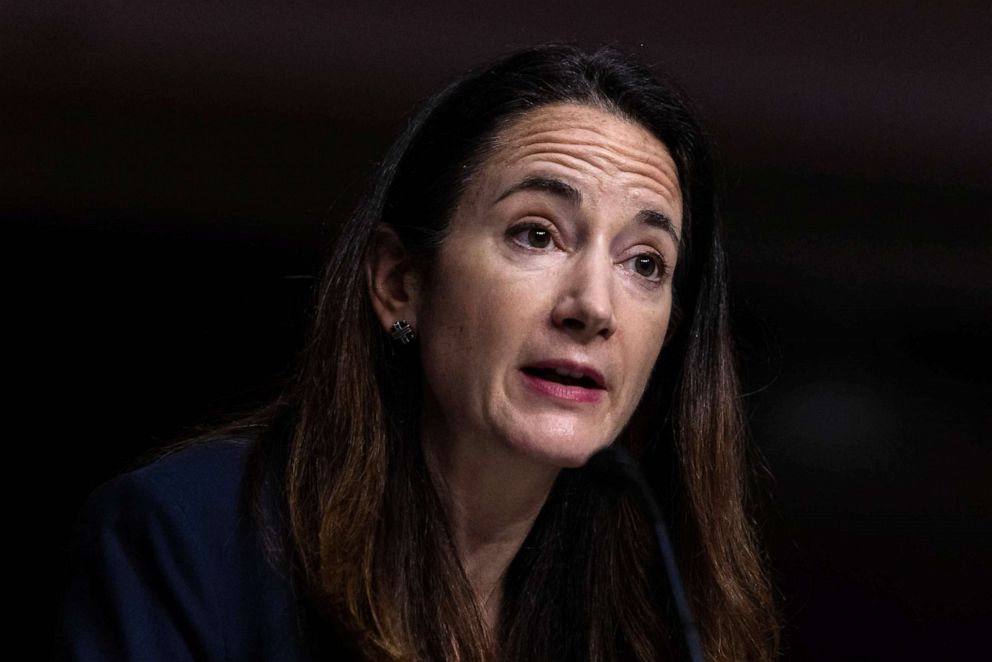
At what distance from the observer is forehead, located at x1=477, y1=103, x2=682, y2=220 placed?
58.6 inches

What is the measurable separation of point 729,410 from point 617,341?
0.92 feet

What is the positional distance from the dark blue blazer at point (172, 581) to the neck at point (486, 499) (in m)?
0.23

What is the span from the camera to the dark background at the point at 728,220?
163 cm

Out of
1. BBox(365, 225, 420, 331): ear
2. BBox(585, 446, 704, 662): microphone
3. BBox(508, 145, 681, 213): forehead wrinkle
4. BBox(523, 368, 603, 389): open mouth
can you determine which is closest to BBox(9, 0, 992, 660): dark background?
BBox(365, 225, 420, 331): ear

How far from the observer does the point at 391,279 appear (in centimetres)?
156

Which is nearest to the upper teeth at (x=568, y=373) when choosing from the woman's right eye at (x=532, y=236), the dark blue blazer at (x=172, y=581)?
the woman's right eye at (x=532, y=236)

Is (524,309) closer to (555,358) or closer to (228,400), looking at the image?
(555,358)

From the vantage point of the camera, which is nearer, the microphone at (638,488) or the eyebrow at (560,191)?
the microphone at (638,488)

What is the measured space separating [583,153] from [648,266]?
0.46 feet

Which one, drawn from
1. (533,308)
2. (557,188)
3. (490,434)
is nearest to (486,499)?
(490,434)

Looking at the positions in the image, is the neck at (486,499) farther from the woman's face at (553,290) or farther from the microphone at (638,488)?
the microphone at (638,488)

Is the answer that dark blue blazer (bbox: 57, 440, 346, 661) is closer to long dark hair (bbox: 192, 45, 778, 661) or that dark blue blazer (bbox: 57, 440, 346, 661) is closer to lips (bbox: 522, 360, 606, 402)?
long dark hair (bbox: 192, 45, 778, 661)

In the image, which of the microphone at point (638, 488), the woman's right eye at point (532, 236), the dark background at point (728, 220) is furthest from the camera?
the dark background at point (728, 220)

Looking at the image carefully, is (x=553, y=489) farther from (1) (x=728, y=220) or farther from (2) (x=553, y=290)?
(1) (x=728, y=220)
